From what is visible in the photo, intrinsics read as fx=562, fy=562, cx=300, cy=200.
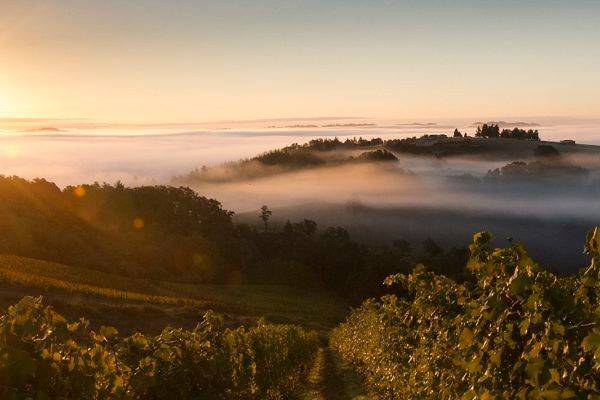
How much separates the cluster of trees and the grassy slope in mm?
11963

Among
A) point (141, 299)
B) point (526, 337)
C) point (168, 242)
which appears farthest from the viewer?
point (168, 242)

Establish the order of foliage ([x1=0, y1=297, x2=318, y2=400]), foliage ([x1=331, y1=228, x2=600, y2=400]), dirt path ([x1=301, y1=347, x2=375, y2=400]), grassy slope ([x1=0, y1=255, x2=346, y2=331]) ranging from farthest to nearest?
grassy slope ([x1=0, y1=255, x2=346, y2=331]) → dirt path ([x1=301, y1=347, x2=375, y2=400]) → foliage ([x1=0, y1=297, x2=318, y2=400]) → foliage ([x1=331, y1=228, x2=600, y2=400])

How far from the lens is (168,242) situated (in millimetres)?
108000

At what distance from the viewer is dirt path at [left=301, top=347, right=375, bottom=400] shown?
19.8 metres

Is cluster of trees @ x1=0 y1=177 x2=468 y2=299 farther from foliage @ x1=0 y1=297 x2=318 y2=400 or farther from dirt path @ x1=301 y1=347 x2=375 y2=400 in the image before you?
foliage @ x1=0 y1=297 x2=318 y2=400

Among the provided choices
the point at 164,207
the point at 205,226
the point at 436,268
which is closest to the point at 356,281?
the point at 436,268

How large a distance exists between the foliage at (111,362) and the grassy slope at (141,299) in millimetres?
21562

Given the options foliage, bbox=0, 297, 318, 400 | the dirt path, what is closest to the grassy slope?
the dirt path

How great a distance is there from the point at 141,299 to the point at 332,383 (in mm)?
26583

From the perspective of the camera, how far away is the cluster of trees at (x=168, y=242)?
3369 inches

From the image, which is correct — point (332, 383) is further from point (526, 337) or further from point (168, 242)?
point (168, 242)

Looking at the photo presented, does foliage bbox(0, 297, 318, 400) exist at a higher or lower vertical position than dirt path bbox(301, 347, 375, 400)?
higher

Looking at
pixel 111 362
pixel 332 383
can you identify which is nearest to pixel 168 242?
pixel 332 383

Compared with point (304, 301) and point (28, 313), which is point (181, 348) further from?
point (304, 301)
